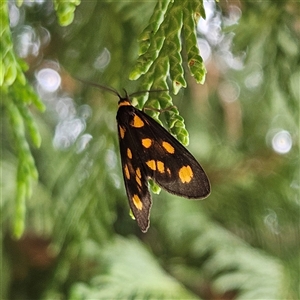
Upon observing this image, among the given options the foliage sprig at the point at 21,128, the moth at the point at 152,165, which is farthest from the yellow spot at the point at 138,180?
the foliage sprig at the point at 21,128

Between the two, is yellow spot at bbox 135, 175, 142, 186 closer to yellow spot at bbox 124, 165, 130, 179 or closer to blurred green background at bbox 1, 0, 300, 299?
yellow spot at bbox 124, 165, 130, 179

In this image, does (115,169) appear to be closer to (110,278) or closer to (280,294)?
(110,278)

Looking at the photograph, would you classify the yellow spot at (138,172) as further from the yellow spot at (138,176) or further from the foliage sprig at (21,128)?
the foliage sprig at (21,128)

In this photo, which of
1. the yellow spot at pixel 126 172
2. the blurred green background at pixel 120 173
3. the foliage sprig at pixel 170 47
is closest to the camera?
the foliage sprig at pixel 170 47

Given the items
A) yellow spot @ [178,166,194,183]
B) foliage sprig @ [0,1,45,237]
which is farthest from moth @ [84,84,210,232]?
foliage sprig @ [0,1,45,237]

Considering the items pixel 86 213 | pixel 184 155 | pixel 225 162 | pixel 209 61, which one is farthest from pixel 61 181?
pixel 184 155

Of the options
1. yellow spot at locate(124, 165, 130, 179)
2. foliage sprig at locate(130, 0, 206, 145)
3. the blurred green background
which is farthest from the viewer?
the blurred green background

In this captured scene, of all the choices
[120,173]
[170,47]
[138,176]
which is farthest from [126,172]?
[120,173]
